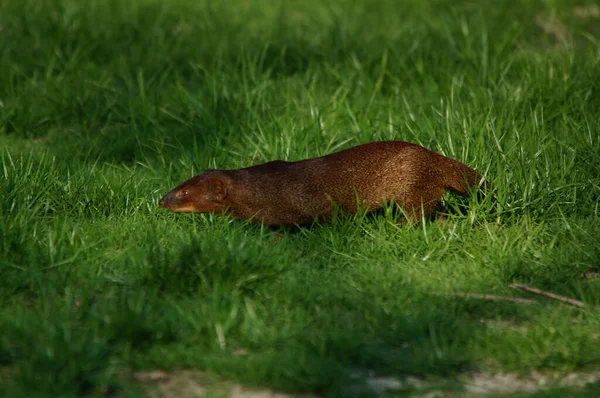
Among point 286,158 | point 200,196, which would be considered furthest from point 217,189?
point 286,158

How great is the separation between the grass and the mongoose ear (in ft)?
0.38

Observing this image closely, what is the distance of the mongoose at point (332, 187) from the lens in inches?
179

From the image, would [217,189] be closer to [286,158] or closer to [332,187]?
[332,187]

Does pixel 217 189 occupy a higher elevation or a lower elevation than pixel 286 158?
higher

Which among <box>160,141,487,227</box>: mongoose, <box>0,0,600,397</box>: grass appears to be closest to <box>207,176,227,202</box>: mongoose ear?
<box>160,141,487,227</box>: mongoose

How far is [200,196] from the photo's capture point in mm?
4516

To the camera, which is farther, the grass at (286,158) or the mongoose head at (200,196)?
the mongoose head at (200,196)

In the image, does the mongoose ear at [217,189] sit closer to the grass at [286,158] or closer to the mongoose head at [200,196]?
the mongoose head at [200,196]

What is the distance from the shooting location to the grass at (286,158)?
3.50 meters

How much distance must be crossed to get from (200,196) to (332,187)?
61cm

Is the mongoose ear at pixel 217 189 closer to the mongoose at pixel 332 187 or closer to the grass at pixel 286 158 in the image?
the mongoose at pixel 332 187

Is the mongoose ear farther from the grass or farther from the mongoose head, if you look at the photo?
the grass

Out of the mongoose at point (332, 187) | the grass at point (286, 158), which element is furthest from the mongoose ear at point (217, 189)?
the grass at point (286, 158)

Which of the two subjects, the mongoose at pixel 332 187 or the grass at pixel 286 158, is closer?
the grass at pixel 286 158
